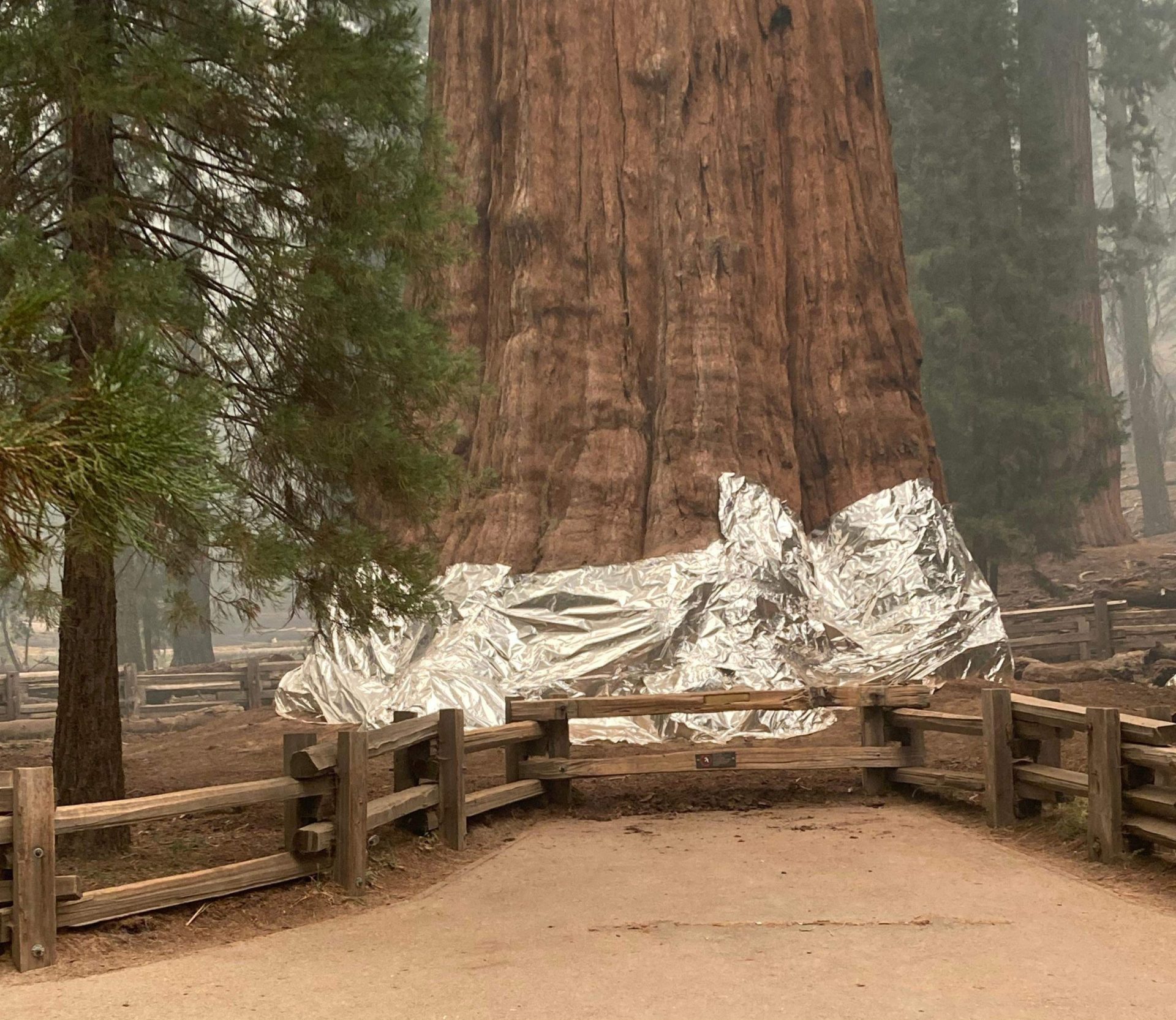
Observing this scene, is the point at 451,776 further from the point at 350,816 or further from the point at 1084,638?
the point at 1084,638

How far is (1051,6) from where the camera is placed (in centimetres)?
3030

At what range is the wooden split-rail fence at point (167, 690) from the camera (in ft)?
59.4

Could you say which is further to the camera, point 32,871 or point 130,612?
point 130,612

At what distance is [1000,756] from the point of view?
28.6 feet

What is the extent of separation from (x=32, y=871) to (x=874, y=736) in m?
6.40

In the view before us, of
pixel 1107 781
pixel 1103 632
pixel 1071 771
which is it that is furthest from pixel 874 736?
pixel 1103 632

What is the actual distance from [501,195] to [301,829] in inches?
393

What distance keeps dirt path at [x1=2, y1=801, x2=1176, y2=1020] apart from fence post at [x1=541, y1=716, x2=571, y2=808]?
1.57 metres

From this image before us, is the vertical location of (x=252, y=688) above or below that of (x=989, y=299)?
below

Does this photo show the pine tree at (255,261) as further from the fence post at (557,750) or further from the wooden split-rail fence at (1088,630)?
the wooden split-rail fence at (1088,630)

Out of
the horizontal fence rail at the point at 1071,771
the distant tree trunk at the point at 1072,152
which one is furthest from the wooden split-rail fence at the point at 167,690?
the distant tree trunk at the point at 1072,152

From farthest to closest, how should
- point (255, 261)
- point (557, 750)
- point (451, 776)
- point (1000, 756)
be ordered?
point (557, 750) → point (1000, 756) → point (451, 776) → point (255, 261)

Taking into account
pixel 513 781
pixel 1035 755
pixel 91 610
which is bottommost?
pixel 513 781

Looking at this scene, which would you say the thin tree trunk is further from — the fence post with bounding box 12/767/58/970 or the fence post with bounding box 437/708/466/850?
the fence post with bounding box 437/708/466/850
